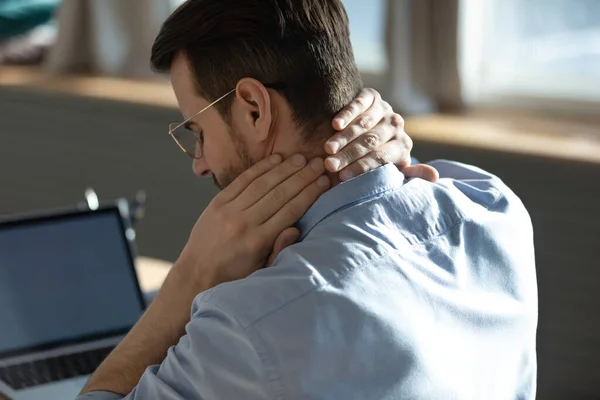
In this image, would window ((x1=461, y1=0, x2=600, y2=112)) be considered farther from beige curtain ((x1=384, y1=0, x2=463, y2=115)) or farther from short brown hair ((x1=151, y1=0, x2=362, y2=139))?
short brown hair ((x1=151, y1=0, x2=362, y2=139))

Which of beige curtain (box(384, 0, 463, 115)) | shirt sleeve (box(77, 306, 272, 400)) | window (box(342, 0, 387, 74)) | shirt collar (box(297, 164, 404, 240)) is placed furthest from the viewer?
window (box(342, 0, 387, 74))

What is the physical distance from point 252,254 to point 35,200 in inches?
91.2

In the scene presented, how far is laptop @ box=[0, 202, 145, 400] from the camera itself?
167 cm

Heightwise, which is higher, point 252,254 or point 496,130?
point 252,254

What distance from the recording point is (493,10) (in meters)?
2.73

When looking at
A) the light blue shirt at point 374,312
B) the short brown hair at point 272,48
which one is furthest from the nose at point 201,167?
the light blue shirt at point 374,312

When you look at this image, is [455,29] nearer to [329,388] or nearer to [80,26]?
[80,26]

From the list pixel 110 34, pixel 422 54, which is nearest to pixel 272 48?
pixel 422 54

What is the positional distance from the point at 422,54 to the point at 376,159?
1.43m

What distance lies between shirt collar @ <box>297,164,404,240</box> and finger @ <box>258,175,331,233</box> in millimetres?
36

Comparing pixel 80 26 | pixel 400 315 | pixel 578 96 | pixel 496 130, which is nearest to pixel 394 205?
pixel 400 315

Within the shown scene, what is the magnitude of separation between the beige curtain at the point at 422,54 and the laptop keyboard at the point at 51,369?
133 cm

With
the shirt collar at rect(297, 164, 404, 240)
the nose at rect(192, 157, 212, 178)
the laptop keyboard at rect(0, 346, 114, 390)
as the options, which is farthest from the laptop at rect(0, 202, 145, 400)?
the shirt collar at rect(297, 164, 404, 240)

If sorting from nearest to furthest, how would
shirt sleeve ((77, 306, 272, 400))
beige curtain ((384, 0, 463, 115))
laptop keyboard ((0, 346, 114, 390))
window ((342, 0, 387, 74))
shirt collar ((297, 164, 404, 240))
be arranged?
shirt sleeve ((77, 306, 272, 400)) → shirt collar ((297, 164, 404, 240)) → laptop keyboard ((0, 346, 114, 390)) → beige curtain ((384, 0, 463, 115)) → window ((342, 0, 387, 74))
